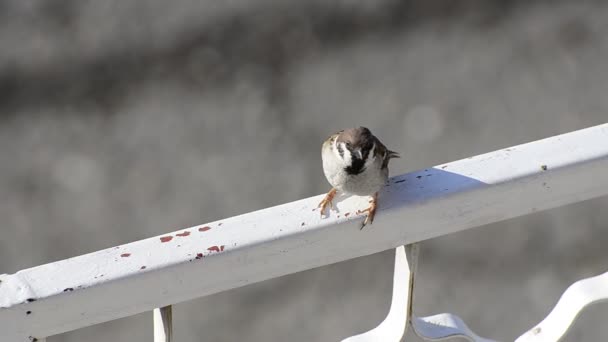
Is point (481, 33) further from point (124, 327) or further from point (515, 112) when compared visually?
point (124, 327)

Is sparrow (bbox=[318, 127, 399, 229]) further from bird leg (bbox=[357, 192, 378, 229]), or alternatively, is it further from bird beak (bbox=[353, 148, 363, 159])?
bird leg (bbox=[357, 192, 378, 229])

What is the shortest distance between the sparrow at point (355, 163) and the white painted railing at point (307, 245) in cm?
15

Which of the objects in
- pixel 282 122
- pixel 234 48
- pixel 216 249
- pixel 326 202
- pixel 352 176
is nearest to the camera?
pixel 216 249

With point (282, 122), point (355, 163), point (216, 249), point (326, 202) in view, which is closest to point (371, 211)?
point (326, 202)

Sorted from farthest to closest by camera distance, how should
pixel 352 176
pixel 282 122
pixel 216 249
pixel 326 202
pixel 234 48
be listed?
1. pixel 234 48
2. pixel 282 122
3. pixel 352 176
4. pixel 326 202
5. pixel 216 249

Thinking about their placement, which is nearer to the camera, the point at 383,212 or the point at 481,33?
the point at 383,212

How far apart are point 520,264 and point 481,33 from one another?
6.22 ft

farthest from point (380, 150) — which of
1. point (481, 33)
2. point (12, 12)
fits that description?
point (12, 12)

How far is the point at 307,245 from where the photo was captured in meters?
1.52

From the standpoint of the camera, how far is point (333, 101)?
542 cm

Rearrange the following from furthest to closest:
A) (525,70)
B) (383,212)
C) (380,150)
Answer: (525,70) < (380,150) < (383,212)

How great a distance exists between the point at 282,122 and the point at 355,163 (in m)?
3.39

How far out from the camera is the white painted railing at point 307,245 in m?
1.39

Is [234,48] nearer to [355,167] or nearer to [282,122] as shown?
[282,122]
